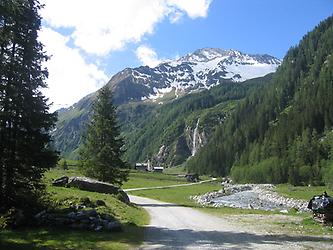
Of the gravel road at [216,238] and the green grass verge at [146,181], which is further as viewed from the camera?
the green grass verge at [146,181]

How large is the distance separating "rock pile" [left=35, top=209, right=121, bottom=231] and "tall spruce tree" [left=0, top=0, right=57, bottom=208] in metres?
2.60

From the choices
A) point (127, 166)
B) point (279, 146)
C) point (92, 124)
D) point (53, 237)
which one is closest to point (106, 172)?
point (127, 166)

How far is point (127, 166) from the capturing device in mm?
59406

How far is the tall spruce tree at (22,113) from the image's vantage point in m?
27.6

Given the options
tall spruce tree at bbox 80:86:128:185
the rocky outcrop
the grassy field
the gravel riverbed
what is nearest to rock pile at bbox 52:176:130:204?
the rocky outcrop

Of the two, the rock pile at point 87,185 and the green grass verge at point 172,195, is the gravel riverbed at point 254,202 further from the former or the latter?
the rock pile at point 87,185

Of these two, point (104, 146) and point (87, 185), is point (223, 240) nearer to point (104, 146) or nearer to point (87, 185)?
point (87, 185)

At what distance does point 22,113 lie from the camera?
28.8 meters

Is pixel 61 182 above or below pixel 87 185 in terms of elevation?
above

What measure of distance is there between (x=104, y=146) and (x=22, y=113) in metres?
29.0

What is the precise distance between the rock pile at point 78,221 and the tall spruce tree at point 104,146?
30367 millimetres

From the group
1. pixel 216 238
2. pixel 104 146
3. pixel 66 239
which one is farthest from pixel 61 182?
pixel 216 238

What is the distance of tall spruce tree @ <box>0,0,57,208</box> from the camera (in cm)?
2764

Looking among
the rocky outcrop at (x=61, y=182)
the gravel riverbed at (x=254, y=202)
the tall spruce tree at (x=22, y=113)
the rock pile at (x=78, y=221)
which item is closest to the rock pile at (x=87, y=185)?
the rocky outcrop at (x=61, y=182)
